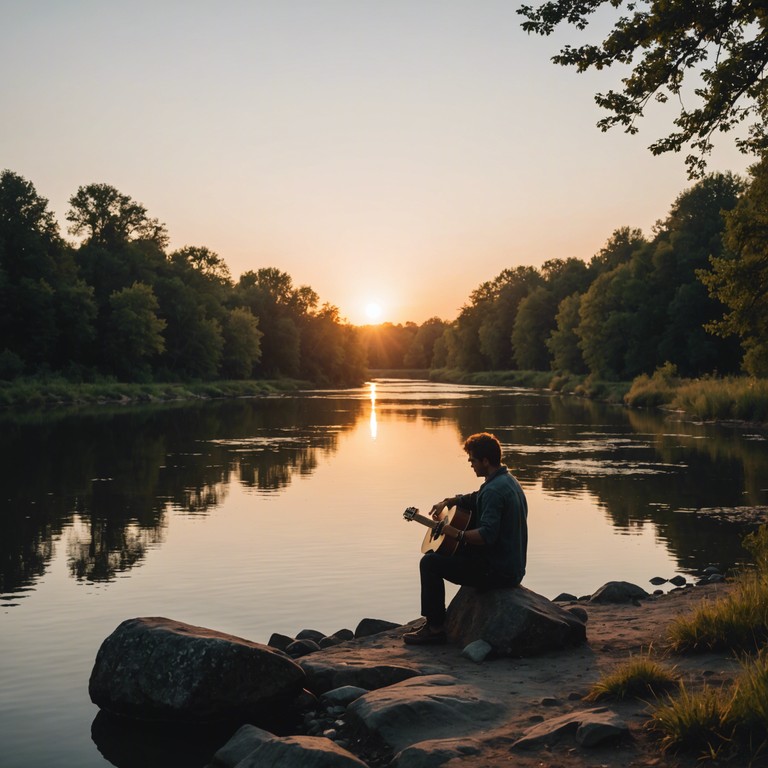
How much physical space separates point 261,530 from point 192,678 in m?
9.43

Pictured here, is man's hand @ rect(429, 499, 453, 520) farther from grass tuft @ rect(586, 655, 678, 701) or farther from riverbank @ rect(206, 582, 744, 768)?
grass tuft @ rect(586, 655, 678, 701)

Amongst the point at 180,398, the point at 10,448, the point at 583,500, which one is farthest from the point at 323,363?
the point at 583,500

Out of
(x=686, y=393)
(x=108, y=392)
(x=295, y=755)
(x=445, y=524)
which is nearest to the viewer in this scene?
(x=295, y=755)

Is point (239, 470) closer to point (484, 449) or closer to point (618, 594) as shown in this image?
point (618, 594)

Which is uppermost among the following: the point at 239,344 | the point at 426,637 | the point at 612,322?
the point at 612,322

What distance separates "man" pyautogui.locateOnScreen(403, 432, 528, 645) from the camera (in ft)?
28.7

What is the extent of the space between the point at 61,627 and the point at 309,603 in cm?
290

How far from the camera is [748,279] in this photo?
64.0 ft

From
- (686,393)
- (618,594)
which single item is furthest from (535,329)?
(618,594)

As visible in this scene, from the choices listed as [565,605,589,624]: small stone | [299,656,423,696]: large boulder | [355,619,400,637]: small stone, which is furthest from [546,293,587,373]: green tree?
[299,656,423,696]: large boulder

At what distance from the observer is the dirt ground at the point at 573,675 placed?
5.98 m

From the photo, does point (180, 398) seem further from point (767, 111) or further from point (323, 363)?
point (767, 111)

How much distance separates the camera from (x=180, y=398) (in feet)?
254

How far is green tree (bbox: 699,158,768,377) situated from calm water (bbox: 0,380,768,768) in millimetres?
3541
